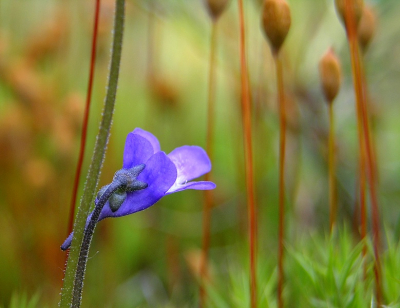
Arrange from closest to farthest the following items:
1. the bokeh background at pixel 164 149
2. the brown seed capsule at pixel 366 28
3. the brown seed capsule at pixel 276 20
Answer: the brown seed capsule at pixel 276 20
the brown seed capsule at pixel 366 28
the bokeh background at pixel 164 149

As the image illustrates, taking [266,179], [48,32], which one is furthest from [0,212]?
[266,179]

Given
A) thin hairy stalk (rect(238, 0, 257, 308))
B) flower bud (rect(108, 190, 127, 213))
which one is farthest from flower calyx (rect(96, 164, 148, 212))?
Result: thin hairy stalk (rect(238, 0, 257, 308))

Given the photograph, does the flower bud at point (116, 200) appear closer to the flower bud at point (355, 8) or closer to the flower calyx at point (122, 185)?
the flower calyx at point (122, 185)

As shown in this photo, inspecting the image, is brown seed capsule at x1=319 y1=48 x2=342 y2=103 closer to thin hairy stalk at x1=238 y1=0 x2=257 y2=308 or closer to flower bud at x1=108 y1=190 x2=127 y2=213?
thin hairy stalk at x1=238 y1=0 x2=257 y2=308

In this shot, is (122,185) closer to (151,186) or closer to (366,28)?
(151,186)

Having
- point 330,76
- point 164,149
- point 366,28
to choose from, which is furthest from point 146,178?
point 164,149

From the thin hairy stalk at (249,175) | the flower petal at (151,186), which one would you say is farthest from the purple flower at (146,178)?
the thin hairy stalk at (249,175)
